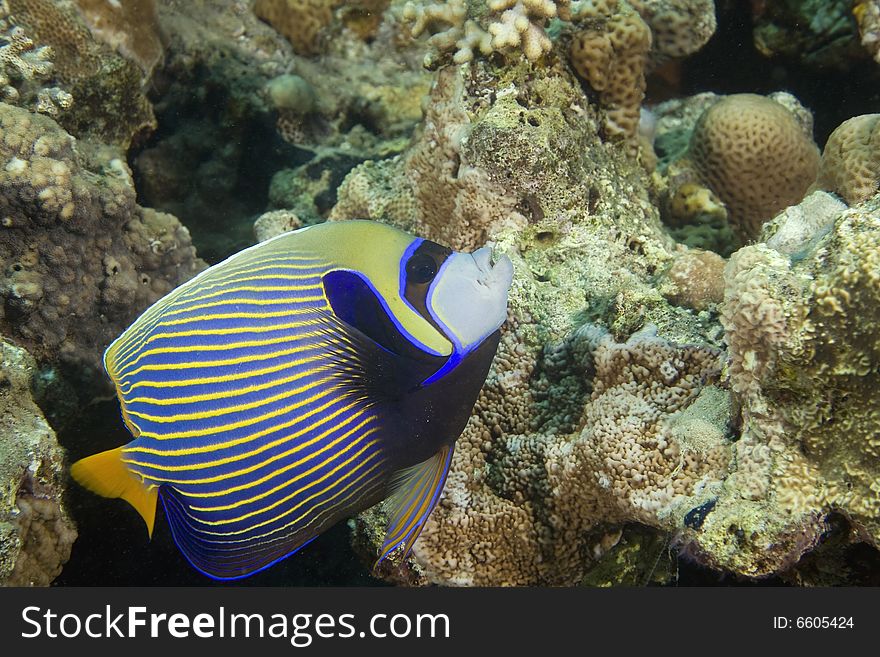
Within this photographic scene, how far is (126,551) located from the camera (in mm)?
2980

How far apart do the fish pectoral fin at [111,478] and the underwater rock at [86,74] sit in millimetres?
2295

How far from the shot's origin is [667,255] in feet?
10.0

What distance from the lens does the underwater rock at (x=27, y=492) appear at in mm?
1869

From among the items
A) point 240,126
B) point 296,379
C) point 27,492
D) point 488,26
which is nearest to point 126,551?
point 27,492

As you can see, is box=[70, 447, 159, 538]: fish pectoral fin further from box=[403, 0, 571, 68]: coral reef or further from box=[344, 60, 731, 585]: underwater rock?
box=[403, 0, 571, 68]: coral reef

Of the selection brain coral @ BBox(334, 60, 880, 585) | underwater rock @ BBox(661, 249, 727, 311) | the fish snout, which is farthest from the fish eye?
underwater rock @ BBox(661, 249, 727, 311)

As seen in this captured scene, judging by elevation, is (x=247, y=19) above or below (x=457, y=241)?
above

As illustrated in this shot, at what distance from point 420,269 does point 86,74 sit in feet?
9.35

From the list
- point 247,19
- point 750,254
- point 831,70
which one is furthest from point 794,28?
point 247,19

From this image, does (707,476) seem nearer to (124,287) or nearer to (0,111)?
(124,287)

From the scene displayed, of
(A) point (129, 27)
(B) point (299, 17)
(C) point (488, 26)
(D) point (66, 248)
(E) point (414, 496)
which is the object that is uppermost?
(C) point (488, 26)

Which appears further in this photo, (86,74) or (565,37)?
(86,74)

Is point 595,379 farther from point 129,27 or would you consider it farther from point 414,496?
point 129,27

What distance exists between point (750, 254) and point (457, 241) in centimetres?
148
